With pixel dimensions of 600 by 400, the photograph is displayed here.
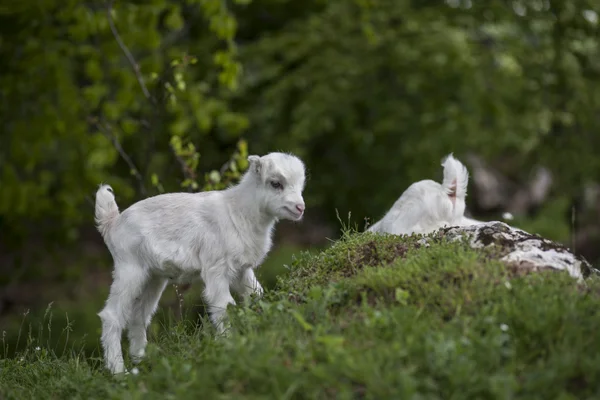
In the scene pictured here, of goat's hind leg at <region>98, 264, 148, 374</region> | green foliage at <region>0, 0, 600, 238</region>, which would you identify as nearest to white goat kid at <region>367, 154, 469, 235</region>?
goat's hind leg at <region>98, 264, 148, 374</region>

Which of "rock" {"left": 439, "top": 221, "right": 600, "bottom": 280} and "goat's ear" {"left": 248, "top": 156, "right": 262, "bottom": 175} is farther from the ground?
"goat's ear" {"left": 248, "top": 156, "right": 262, "bottom": 175}

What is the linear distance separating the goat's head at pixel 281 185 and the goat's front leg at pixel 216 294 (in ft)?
2.01

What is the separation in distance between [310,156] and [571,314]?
10.7 m

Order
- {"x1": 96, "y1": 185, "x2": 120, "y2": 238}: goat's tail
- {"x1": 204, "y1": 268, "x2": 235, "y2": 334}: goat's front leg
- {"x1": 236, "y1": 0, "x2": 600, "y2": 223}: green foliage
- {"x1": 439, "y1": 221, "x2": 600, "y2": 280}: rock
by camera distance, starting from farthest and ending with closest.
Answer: {"x1": 236, "y1": 0, "x2": 600, "y2": 223}: green foliage
{"x1": 96, "y1": 185, "x2": 120, "y2": 238}: goat's tail
{"x1": 204, "y1": 268, "x2": 235, "y2": 334}: goat's front leg
{"x1": 439, "y1": 221, "x2": 600, "y2": 280}: rock

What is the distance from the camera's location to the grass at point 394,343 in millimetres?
3914

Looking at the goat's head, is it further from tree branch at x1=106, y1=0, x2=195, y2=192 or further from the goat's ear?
tree branch at x1=106, y1=0, x2=195, y2=192

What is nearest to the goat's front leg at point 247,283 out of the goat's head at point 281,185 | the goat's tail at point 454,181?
the goat's head at point 281,185

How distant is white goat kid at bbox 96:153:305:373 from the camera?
553 centimetres

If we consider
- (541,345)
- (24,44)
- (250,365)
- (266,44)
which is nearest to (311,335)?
(250,365)

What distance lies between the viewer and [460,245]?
5.25 m

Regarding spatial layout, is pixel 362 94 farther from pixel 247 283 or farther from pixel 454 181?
pixel 247 283

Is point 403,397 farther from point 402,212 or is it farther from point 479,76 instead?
point 479,76

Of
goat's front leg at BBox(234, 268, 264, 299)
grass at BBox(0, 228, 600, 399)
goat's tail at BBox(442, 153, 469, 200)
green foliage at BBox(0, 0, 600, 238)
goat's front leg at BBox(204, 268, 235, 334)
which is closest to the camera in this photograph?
grass at BBox(0, 228, 600, 399)

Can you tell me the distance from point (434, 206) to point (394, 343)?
2.78 meters
